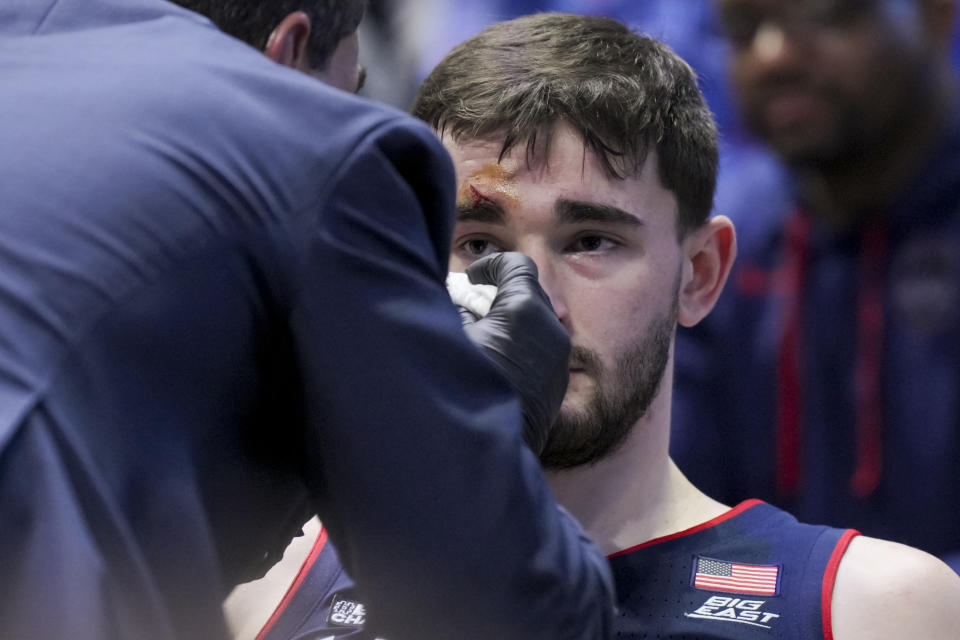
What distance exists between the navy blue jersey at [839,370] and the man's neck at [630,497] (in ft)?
2.45

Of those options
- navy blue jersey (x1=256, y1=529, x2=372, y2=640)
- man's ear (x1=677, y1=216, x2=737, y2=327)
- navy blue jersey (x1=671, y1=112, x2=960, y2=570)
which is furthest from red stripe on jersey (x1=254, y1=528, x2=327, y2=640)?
navy blue jersey (x1=671, y1=112, x2=960, y2=570)

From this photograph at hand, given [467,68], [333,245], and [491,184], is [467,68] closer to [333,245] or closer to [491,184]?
[491,184]

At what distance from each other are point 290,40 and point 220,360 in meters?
0.69

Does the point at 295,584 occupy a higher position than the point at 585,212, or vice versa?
the point at 585,212

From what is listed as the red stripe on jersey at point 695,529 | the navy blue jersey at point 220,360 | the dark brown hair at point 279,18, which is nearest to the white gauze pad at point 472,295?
the navy blue jersey at point 220,360

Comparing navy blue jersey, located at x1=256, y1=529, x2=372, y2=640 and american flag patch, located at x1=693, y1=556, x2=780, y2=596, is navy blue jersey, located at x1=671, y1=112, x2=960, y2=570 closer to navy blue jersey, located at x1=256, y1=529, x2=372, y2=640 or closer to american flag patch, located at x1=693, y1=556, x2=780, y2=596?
american flag patch, located at x1=693, y1=556, x2=780, y2=596

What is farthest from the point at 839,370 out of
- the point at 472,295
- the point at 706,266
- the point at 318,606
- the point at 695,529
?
the point at 472,295

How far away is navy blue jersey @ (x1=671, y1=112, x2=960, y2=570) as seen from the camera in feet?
7.79

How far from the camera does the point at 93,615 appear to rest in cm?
88

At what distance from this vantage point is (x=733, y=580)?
1671mm

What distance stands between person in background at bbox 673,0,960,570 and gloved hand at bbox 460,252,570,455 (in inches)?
56.7

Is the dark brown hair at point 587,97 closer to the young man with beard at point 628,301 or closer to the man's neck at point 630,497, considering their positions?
the young man with beard at point 628,301

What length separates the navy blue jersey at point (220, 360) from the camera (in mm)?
896

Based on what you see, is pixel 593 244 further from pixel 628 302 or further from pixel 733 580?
pixel 733 580
